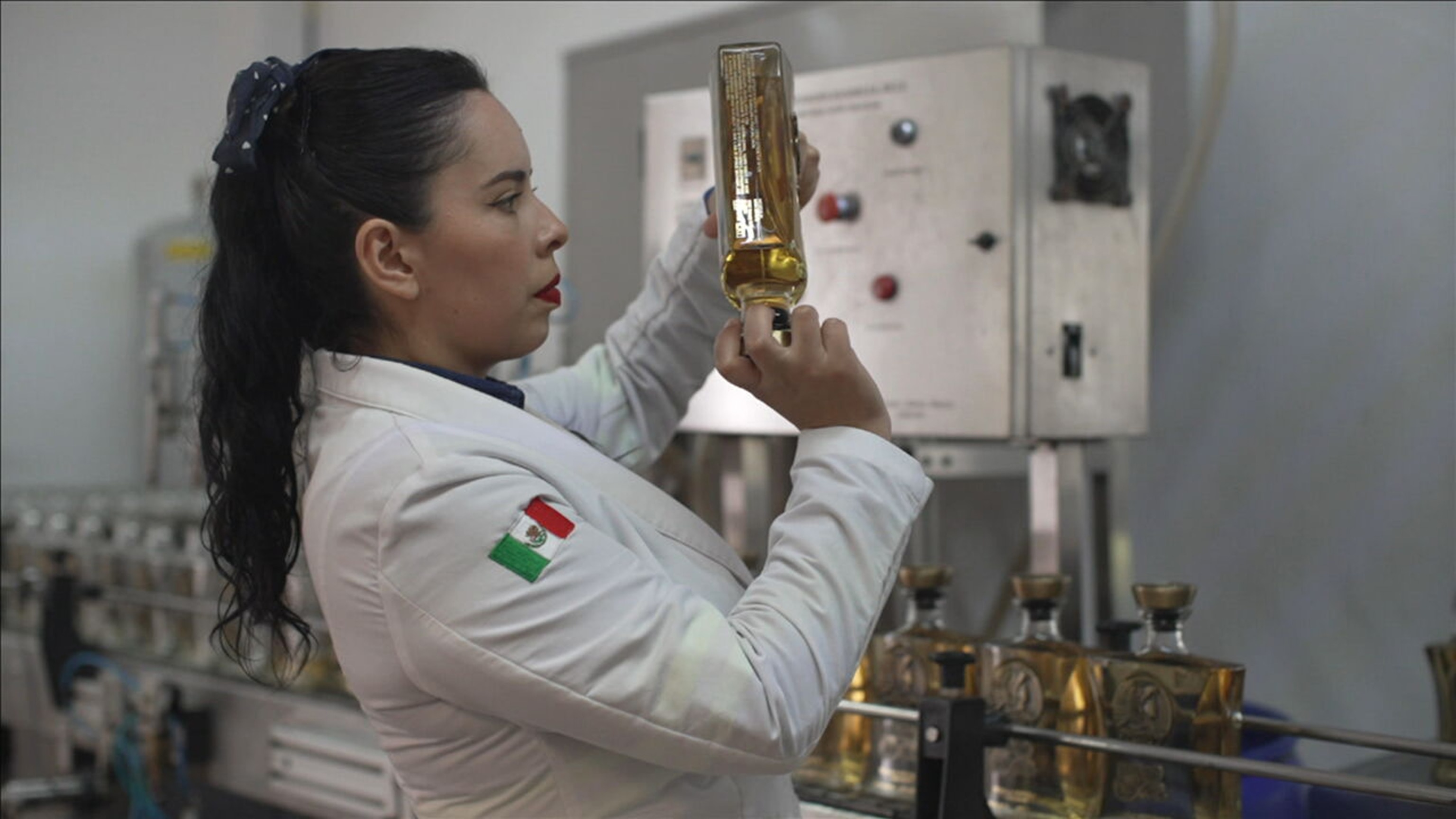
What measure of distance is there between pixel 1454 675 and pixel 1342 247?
69 centimetres

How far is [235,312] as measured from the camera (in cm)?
94

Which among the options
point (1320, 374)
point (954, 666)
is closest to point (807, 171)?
point (954, 666)

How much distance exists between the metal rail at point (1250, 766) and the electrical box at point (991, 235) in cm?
58

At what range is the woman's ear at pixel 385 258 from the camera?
2.92ft

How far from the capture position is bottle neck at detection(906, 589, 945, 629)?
136 centimetres

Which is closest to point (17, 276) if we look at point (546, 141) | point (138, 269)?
point (138, 269)

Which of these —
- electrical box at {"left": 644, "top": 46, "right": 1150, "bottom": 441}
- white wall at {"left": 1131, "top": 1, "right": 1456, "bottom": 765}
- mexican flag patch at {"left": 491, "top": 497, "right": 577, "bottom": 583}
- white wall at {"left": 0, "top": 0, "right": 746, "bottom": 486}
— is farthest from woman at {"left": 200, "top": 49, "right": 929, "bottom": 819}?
white wall at {"left": 0, "top": 0, "right": 746, "bottom": 486}

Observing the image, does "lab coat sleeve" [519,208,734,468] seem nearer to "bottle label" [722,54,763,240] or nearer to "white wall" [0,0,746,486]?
"bottle label" [722,54,763,240]

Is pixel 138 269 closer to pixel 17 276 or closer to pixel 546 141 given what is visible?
pixel 17 276

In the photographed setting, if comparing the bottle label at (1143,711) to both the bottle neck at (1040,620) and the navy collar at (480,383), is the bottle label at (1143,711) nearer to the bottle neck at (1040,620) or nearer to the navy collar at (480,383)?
the bottle neck at (1040,620)

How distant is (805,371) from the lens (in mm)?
834

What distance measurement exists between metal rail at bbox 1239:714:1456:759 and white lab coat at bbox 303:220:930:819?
0.44 m

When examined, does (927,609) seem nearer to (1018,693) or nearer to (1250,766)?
(1018,693)

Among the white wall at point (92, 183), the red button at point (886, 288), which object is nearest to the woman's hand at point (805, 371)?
the red button at point (886, 288)
